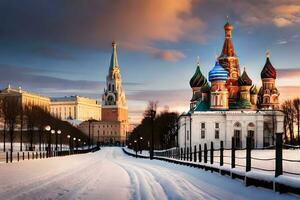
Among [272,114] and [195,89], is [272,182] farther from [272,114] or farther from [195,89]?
[195,89]

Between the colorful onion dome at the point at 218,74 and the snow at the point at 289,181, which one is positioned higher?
the colorful onion dome at the point at 218,74

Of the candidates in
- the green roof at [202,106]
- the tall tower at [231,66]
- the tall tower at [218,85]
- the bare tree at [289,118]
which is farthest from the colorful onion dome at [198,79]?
the bare tree at [289,118]

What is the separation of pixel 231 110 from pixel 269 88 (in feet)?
36.3

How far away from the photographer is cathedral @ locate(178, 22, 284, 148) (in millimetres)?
107250

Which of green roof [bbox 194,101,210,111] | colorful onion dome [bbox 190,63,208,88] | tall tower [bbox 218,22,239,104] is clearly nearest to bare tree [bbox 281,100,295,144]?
tall tower [bbox 218,22,239,104]

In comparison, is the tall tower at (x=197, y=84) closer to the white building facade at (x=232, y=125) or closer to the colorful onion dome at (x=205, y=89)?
the colorful onion dome at (x=205, y=89)

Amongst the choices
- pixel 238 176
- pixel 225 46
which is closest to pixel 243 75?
pixel 225 46

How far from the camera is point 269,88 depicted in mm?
114250

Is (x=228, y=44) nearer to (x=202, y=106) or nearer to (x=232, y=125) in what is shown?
(x=202, y=106)

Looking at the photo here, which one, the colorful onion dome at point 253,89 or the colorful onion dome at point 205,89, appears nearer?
the colorful onion dome at point 205,89

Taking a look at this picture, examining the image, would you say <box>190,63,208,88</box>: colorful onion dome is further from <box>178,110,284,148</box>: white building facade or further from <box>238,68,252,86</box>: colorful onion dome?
<box>178,110,284,148</box>: white building facade

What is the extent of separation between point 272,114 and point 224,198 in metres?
98.1

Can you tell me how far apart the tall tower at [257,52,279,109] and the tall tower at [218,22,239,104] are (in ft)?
20.5

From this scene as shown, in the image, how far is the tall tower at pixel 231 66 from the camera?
11244 centimetres
